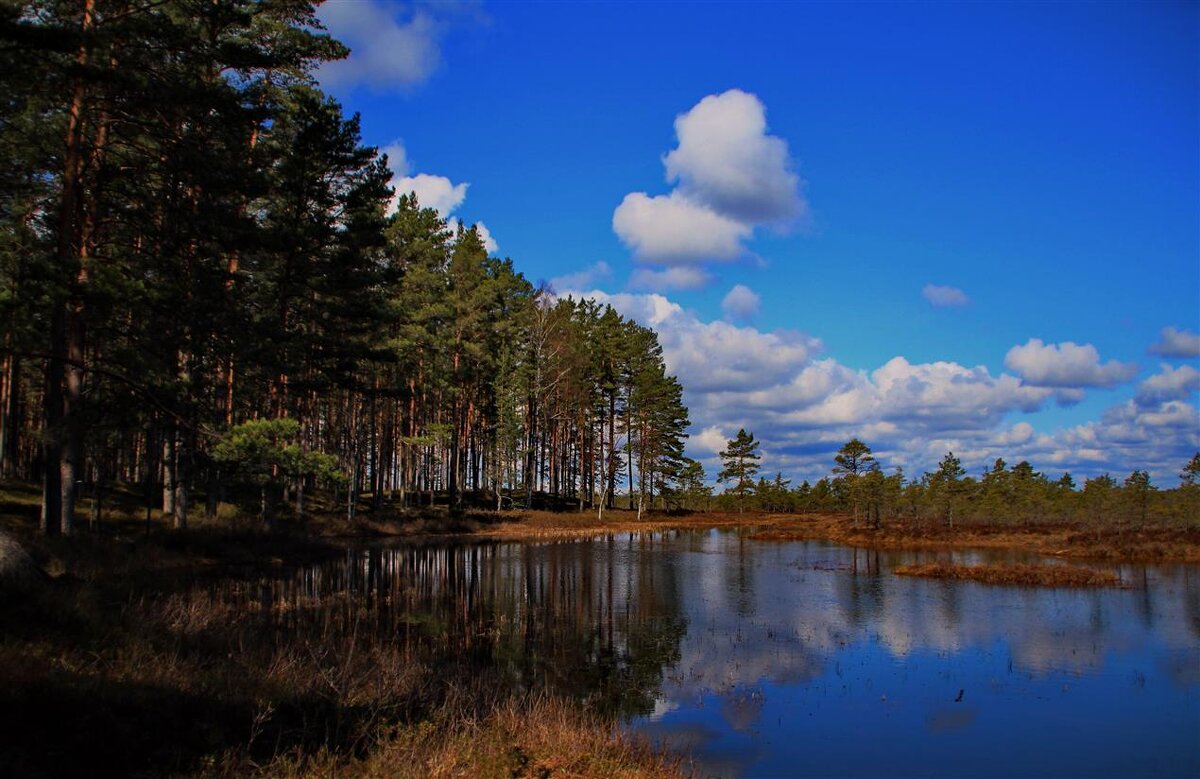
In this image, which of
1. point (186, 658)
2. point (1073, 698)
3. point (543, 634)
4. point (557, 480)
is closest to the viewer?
point (186, 658)

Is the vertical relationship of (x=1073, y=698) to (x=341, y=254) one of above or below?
below

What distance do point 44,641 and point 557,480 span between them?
68.7m

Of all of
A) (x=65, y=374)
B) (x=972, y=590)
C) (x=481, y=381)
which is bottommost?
(x=972, y=590)

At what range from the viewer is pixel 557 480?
7719cm

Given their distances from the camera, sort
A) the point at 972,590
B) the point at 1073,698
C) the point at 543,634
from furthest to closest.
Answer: the point at 972,590 < the point at 543,634 < the point at 1073,698

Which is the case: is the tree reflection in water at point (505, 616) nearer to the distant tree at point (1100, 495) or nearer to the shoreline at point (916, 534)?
the shoreline at point (916, 534)

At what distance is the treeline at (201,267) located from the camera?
631 inches

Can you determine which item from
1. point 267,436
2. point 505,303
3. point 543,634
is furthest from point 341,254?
point 505,303

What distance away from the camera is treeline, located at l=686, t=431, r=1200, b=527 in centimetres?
5700

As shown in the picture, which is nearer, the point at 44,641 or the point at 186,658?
the point at 44,641

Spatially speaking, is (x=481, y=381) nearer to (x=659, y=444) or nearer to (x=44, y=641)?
(x=659, y=444)

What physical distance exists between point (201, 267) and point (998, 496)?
264 feet

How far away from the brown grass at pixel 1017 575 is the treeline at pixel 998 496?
90.9 ft

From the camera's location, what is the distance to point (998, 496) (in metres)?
75.9
